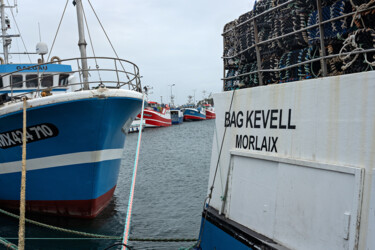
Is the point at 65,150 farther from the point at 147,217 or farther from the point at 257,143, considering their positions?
the point at 257,143

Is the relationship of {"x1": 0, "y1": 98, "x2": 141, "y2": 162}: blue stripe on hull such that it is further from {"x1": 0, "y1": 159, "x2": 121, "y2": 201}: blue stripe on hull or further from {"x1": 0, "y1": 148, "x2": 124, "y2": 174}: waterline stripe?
{"x1": 0, "y1": 159, "x2": 121, "y2": 201}: blue stripe on hull

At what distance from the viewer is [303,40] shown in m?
4.32

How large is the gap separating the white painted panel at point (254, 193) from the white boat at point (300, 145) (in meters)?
0.01

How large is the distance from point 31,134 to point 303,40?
21.2 ft

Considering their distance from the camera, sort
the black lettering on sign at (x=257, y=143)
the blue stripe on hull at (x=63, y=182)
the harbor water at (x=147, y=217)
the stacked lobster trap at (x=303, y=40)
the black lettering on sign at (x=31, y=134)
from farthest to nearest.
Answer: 1. the blue stripe on hull at (x=63, y=182)
2. the harbor water at (x=147, y=217)
3. the black lettering on sign at (x=31, y=134)
4. the black lettering on sign at (x=257, y=143)
5. the stacked lobster trap at (x=303, y=40)

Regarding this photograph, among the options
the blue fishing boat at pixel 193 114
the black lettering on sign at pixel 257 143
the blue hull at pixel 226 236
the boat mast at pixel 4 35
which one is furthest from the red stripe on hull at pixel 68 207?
the blue fishing boat at pixel 193 114

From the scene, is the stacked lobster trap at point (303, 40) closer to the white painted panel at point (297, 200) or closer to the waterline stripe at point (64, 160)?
the white painted panel at point (297, 200)

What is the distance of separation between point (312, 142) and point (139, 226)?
7.11 m

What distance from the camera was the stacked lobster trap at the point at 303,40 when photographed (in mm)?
3393

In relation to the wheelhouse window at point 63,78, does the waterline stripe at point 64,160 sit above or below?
below

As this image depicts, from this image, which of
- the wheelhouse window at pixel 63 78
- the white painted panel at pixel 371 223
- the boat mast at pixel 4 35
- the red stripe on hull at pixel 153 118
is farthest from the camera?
the red stripe on hull at pixel 153 118

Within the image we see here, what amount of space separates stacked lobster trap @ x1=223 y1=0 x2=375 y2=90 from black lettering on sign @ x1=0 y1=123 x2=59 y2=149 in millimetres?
4521

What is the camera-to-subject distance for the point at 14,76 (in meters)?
11.6

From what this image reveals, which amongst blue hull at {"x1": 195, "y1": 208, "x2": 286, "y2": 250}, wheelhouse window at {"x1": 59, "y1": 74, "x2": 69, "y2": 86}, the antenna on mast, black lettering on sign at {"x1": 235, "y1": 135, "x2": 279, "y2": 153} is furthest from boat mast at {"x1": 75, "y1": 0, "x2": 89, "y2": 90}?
black lettering on sign at {"x1": 235, "y1": 135, "x2": 279, "y2": 153}
